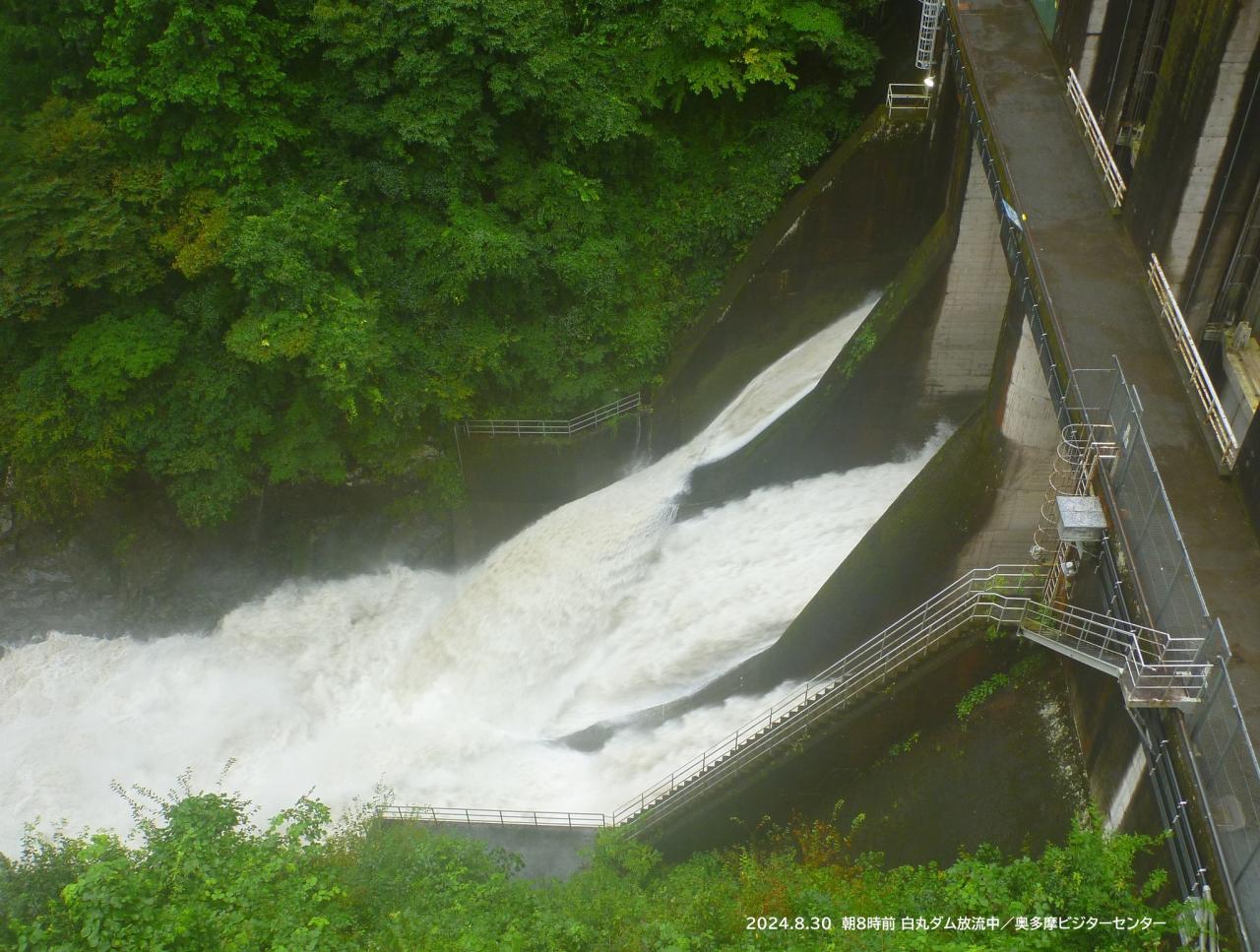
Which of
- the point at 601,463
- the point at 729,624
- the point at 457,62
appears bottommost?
the point at 729,624

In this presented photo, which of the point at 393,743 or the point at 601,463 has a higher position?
the point at 601,463


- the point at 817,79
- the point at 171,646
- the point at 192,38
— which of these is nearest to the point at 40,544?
the point at 171,646

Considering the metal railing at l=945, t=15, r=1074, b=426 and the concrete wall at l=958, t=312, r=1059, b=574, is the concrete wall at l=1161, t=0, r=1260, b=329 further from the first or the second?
the concrete wall at l=958, t=312, r=1059, b=574

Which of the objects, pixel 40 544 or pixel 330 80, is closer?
pixel 330 80

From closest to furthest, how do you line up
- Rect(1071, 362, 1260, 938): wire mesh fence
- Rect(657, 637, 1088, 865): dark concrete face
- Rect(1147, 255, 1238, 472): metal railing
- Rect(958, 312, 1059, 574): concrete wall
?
Rect(1071, 362, 1260, 938): wire mesh fence → Rect(1147, 255, 1238, 472): metal railing → Rect(657, 637, 1088, 865): dark concrete face → Rect(958, 312, 1059, 574): concrete wall

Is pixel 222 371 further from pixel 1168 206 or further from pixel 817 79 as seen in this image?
pixel 1168 206

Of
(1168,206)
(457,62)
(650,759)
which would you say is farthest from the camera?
(457,62)

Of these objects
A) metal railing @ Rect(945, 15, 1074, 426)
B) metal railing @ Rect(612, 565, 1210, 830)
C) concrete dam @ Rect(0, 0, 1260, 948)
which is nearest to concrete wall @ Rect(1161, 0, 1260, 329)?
concrete dam @ Rect(0, 0, 1260, 948)
